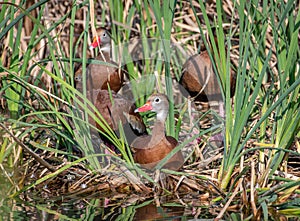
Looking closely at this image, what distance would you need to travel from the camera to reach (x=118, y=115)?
545 centimetres

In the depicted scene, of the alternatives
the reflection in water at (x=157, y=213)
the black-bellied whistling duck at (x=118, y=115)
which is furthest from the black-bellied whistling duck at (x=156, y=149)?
the reflection in water at (x=157, y=213)

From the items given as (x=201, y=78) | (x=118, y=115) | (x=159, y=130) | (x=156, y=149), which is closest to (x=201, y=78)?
(x=201, y=78)

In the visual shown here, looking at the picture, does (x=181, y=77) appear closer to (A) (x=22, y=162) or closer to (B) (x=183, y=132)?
(B) (x=183, y=132)

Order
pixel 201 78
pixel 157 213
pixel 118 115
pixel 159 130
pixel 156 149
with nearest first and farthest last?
1. pixel 157 213
2. pixel 156 149
3. pixel 159 130
4. pixel 118 115
5. pixel 201 78

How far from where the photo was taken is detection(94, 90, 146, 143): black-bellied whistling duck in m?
5.38

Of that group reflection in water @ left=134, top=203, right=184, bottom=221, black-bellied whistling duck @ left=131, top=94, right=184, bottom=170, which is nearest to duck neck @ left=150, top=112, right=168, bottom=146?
black-bellied whistling duck @ left=131, top=94, right=184, bottom=170

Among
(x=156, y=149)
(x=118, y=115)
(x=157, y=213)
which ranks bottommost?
(x=157, y=213)

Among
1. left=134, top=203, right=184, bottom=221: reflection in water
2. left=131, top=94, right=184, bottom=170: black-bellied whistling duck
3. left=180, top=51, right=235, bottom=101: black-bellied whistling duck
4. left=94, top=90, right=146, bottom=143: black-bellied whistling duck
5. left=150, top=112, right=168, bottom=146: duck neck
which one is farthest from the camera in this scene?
left=180, top=51, right=235, bottom=101: black-bellied whistling duck

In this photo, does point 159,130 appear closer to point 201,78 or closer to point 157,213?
point 157,213

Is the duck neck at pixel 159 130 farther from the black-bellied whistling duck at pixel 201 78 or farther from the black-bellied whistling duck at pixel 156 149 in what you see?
the black-bellied whistling duck at pixel 201 78

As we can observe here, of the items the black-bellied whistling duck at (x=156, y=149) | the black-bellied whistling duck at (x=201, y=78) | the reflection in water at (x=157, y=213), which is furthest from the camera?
the black-bellied whistling duck at (x=201, y=78)

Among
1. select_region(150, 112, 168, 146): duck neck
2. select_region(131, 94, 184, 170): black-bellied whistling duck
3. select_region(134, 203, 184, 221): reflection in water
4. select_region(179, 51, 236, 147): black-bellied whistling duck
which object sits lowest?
select_region(134, 203, 184, 221): reflection in water

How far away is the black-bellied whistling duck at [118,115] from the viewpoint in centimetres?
538

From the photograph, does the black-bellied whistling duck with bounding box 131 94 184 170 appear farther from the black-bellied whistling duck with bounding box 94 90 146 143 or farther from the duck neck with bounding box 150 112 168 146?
the black-bellied whistling duck with bounding box 94 90 146 143
